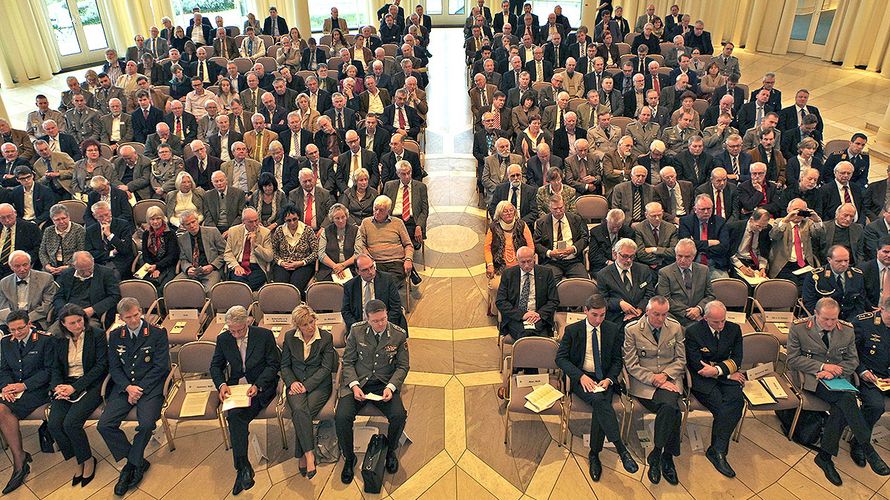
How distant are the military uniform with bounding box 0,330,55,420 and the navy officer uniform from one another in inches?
19.9

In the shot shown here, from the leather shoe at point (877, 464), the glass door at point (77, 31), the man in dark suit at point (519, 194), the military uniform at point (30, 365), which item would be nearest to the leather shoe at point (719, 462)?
the leather shoe at point (877, 464)

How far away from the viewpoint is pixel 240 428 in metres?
4.66

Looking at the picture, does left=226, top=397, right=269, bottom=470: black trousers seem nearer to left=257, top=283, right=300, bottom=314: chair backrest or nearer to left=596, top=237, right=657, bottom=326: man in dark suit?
left=257, top=283, right=300, bottom=314: chair backrest

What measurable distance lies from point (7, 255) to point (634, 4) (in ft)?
65.4

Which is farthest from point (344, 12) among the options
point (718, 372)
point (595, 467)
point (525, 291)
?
point (595, 467)

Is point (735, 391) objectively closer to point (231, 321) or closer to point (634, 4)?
point (231, 321)

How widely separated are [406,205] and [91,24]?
1619cm

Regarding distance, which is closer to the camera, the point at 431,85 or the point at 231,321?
the point at 231,321

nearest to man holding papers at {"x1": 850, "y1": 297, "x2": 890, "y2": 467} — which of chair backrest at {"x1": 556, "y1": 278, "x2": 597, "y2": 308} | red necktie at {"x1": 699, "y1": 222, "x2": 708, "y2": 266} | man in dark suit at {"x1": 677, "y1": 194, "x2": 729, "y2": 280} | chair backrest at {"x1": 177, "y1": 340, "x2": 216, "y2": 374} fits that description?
man in dark suit at {"x1": 677, "y1": 194, "x2": 729, "y2": 280}

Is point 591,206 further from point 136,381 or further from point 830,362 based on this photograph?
point 136,381

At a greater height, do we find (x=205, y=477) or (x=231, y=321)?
(x=231, y=321)

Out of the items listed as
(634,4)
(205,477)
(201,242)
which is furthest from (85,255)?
(634,4)

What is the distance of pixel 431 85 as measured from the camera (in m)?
15.4

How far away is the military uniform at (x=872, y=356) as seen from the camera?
4.82 meters
